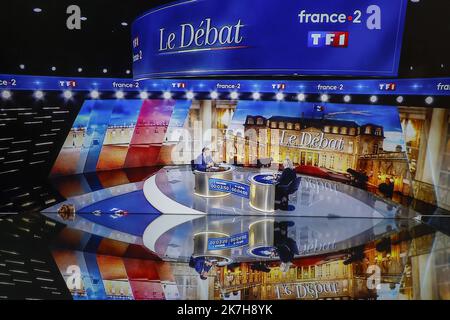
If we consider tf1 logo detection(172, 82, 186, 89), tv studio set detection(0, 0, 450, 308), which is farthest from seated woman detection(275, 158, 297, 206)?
tf1 logo detection(172, 82, 186, 89)

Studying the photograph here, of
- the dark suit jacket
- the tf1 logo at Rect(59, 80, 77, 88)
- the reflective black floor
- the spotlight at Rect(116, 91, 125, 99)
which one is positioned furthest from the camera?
the dark suit jacket

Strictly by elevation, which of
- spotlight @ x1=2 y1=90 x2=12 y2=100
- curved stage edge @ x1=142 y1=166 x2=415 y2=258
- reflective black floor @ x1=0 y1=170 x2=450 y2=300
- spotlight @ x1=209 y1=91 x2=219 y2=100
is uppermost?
spotlight @ x1=209 y1=91 x2=219 y2=100

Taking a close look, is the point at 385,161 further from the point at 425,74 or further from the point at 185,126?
the point at 185,126

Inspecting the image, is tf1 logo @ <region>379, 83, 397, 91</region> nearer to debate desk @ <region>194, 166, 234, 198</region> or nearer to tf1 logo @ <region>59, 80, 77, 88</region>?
debate desk @ <region>194, 166, 234, 198</region>

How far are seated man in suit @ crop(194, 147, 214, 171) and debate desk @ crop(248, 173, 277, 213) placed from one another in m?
0.58

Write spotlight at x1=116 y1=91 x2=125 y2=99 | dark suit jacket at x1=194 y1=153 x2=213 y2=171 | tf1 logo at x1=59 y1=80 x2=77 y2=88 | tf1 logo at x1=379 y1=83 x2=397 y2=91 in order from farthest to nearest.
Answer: dark suit jacket at x1=194 y1=153 x2=213 y2=171 → spotlight at x1=116 y1=91 x2=125 y2=99 → tf1 logo at x1=59 y1=80 x2=77 y2=88 → tf1 logo at x1=379 y1=83 x2=397 y2=91

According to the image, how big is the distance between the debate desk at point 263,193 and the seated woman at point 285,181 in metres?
0.07

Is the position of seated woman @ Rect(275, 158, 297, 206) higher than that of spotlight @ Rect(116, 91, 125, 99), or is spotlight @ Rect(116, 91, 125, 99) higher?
spotlight @ Rect(116, 91, 125, 99)

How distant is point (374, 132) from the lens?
4.55 metres

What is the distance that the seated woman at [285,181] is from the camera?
464cm

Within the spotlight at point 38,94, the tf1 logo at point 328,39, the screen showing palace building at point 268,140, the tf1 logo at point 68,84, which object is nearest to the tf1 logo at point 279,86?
the screen showing palace building at point 268,140

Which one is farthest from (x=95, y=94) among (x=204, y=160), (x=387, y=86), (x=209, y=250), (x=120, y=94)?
(x=387, y=86)

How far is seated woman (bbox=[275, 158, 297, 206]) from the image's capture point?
15.2 feet

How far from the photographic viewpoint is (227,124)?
15.4ft
